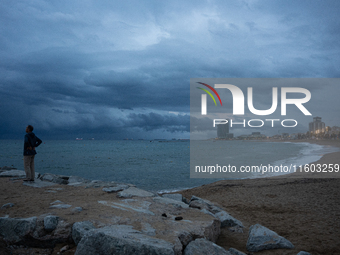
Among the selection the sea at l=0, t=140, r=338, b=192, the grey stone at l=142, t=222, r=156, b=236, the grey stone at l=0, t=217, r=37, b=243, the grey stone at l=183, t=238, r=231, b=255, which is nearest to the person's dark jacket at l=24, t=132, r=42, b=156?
the grey stone at l=0, t=217, r=37, b=243

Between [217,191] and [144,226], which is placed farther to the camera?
[217,191]

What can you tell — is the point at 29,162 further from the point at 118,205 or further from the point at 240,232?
the point at 240,232

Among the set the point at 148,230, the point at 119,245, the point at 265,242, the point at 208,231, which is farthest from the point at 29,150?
the point at 265,242

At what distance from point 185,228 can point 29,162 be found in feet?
25.4

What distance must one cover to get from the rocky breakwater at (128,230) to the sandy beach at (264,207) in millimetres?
154

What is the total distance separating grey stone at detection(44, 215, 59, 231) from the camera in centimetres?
→ 475

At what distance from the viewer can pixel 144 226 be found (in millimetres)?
4801

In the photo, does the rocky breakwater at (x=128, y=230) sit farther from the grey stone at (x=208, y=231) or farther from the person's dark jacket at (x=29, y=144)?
the person's dark jacket at (x=29, y=144)

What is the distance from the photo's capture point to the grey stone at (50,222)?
15.6 feet

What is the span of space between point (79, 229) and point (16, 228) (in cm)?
139

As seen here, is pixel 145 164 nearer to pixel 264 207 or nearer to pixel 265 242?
pixel 264 207

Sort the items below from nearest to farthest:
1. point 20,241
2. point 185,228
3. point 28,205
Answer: point 20,241 → point 185,228 → point 28,205

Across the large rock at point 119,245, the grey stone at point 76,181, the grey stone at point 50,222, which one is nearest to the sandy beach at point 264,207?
the grey stone at point 50,222

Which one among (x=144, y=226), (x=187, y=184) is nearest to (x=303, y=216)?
(x=144, y=226)
